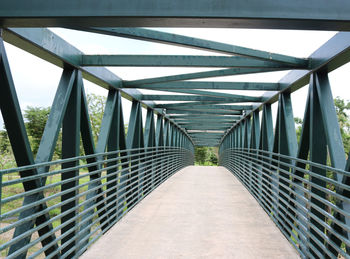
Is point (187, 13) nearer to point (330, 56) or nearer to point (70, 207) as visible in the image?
point (330, 56)

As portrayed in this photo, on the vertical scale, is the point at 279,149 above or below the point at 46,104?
below

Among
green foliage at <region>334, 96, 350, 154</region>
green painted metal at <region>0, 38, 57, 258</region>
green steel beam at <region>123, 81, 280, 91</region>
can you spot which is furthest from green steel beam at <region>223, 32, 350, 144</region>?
green foliage at <region>334, 96, 350, 154</region>

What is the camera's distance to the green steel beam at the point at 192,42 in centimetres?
402

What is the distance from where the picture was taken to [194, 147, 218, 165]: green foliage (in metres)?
79.3

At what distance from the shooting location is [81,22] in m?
3.14

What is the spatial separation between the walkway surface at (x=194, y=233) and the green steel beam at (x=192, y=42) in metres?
2.73

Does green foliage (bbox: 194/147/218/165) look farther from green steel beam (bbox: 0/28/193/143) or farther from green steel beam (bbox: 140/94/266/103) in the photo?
green steel beam (bbox: 0/28/193/143)

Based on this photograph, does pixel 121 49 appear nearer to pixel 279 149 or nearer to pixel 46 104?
pixel 279 149

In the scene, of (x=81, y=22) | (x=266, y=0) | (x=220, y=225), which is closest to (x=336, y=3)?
(x=266, y=0)

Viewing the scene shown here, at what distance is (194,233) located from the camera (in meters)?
4.95

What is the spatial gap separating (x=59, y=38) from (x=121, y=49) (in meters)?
1.31

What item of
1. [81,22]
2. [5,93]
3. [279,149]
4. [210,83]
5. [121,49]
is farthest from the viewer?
[210,83]

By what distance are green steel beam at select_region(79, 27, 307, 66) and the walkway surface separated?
273 centimetres

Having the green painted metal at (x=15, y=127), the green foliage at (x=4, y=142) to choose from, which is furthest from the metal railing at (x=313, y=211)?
the green foliage at (x=4, y=142)
